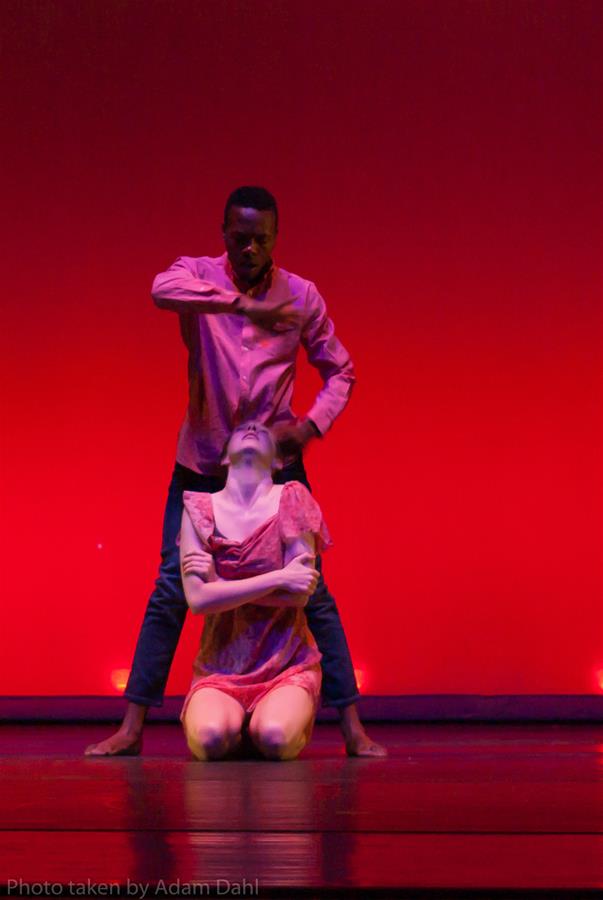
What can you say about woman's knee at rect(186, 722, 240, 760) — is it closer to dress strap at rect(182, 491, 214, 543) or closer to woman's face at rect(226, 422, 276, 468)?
dress strap at rect(182, 491, 214, 543)

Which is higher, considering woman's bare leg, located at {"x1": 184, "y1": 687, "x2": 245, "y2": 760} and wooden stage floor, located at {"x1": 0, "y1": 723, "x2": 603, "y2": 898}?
wooden stage floor, located at {"x1": 0, "y1": 723, "x2": 603, "y2": 898}

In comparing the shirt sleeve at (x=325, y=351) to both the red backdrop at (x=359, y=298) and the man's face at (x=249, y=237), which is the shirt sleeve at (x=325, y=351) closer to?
the man's face at (x=249, y=237)

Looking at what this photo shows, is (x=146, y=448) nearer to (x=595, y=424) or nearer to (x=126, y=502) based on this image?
(x=126, y=502)

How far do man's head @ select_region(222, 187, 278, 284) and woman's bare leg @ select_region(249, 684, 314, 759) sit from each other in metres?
0.96

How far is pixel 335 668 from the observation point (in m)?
2.93

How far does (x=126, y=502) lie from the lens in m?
4.25

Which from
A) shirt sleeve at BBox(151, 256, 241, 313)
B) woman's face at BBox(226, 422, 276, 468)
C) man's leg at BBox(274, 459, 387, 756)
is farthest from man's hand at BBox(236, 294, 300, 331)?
man's leg at BBox(274, 459, 387, 756)

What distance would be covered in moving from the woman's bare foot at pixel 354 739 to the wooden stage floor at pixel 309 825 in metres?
0.05

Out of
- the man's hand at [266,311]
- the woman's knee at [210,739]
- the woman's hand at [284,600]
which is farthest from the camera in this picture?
the woman's hand at [284,600]

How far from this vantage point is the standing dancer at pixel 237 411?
288 centimetres

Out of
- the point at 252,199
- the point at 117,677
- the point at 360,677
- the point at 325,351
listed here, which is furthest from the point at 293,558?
the point at 117,677

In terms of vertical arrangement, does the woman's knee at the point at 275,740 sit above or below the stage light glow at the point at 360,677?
above

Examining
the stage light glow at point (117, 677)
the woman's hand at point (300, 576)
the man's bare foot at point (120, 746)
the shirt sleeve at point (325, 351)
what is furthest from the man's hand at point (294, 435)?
the stage light glow at point (117, 677)

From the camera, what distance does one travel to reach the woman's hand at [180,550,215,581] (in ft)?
9.24
